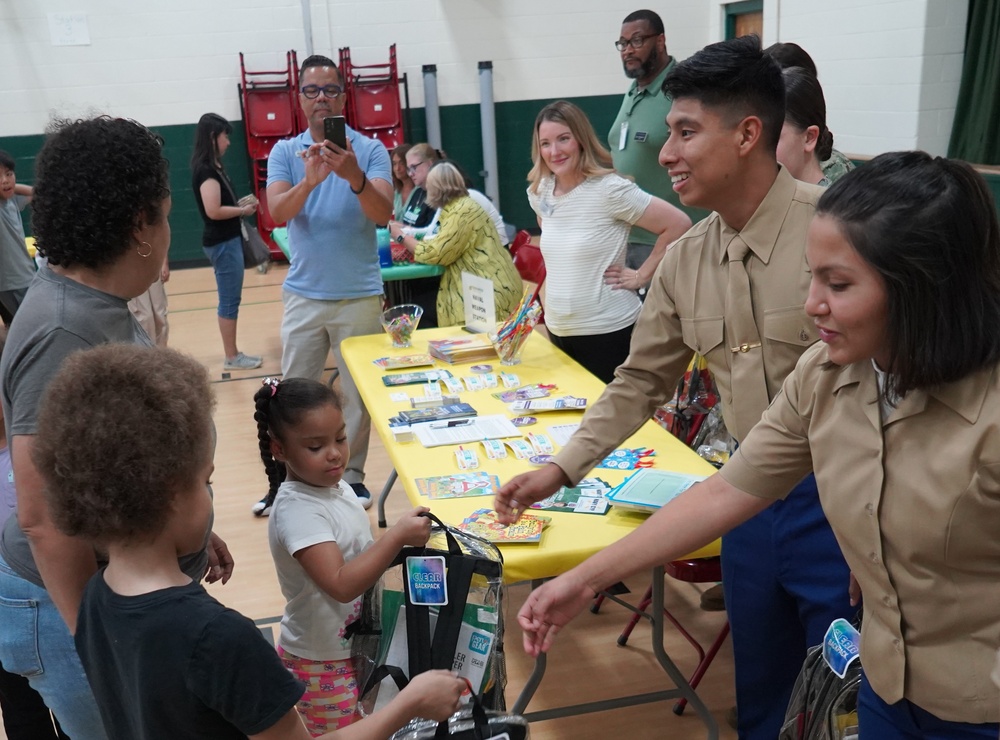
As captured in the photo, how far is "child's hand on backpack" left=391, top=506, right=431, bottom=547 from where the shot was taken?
196cm

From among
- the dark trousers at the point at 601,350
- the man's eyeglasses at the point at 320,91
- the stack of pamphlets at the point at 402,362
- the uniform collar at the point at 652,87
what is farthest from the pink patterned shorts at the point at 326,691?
the uniform collar at the point at 652,87

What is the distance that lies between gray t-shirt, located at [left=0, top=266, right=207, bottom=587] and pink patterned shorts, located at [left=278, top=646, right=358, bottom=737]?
2.03ft

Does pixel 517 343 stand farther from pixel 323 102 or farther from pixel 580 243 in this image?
pixel 323 102

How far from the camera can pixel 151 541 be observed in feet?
4.25

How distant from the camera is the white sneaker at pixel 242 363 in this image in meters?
6.71

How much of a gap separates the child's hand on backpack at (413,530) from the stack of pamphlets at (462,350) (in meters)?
1.70

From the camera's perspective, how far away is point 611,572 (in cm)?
173

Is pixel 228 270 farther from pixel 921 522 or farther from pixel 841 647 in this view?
pixel 921 522

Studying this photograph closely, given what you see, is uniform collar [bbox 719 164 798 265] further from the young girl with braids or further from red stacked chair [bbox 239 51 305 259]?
red stacked chair [bbox 239 51 305 259]

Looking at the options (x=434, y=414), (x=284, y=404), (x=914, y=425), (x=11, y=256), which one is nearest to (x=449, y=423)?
(x=434, y=414)

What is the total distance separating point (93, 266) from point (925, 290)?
1.34 meters

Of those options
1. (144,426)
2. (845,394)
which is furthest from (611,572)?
(144,426)

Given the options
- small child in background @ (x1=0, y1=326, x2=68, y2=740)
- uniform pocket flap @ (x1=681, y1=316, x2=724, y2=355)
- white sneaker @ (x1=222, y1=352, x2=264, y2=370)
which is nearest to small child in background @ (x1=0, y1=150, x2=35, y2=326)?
white sneaker @ (x1=222, y1=352, x2=264, y2=370)

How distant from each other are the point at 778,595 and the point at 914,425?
820 millimetres
